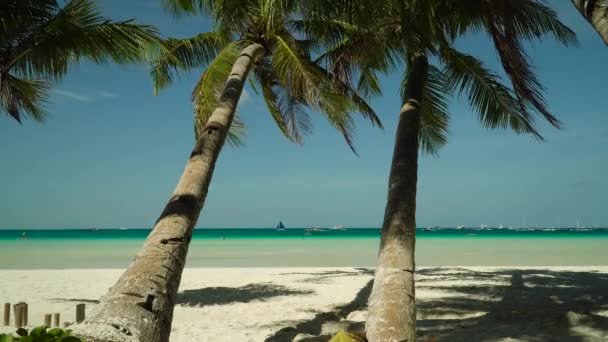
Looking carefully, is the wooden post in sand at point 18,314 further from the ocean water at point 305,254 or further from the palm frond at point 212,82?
the ocean water at point 305,254

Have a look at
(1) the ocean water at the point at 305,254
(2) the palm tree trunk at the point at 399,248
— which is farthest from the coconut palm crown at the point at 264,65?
(1) the ocean water at the point at 305,254

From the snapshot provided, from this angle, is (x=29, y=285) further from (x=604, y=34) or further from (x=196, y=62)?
(x=604, y=34)

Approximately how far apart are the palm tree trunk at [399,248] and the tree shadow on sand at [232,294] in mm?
5890

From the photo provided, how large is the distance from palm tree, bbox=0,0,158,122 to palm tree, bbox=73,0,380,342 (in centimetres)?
83

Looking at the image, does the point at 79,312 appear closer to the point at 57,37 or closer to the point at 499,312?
the point at 57,37

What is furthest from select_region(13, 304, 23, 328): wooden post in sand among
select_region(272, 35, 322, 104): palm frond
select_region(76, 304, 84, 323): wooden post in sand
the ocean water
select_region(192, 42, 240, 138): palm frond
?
the ocean water

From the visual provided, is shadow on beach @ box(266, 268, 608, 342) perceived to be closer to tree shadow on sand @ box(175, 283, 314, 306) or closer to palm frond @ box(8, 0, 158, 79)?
tree shadow on sand @ box(175, 283, 314, 306)

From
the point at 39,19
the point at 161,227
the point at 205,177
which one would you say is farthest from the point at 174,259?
the point at 39,19

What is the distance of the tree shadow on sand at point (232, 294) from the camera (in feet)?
33.6

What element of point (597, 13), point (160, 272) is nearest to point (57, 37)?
point (160, 272)

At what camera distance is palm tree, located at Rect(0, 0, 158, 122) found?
760cm

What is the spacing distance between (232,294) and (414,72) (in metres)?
6.94

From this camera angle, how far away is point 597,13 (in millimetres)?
4039

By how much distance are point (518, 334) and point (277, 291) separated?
6392mm
